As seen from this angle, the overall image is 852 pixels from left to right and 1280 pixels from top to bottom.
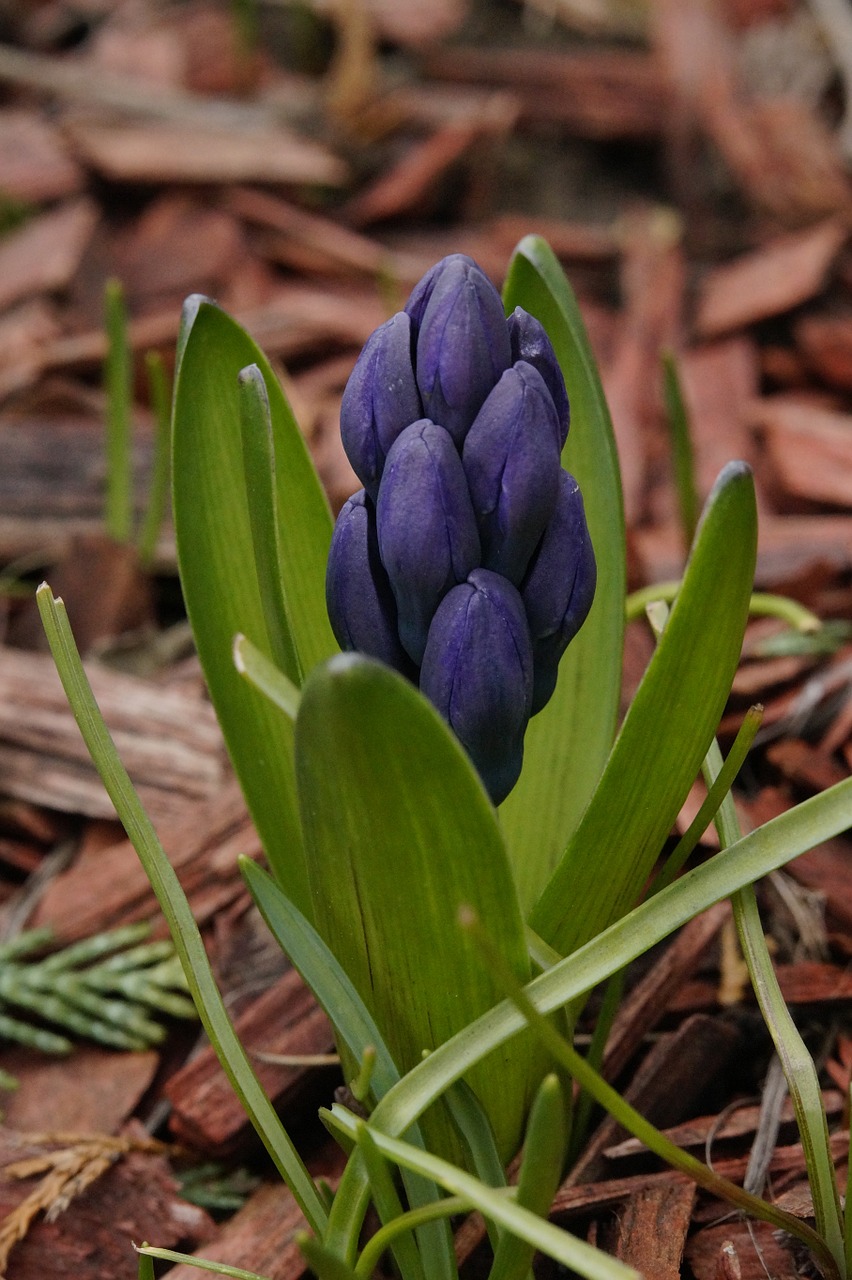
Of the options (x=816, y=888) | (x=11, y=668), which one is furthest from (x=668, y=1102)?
(x=11, y=668)

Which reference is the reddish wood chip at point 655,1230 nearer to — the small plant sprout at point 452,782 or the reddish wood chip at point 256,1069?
the small plant sprout at point 452,782

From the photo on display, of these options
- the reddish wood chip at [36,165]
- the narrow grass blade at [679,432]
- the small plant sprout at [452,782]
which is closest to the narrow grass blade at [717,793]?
the small plant sprout at [452,782]

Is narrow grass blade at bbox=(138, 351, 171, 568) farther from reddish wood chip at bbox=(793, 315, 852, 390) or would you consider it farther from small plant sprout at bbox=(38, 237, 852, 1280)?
reddish wood chip at bbox=(793, 315, 852, 390)

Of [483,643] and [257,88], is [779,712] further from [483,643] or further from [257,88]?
[257,88]

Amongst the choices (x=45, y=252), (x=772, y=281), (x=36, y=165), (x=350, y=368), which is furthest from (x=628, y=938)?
(x=36, y=165)

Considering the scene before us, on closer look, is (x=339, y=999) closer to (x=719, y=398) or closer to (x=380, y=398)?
(x=380, y=398)

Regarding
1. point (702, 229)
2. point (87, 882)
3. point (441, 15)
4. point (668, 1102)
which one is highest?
point (441, 15)
